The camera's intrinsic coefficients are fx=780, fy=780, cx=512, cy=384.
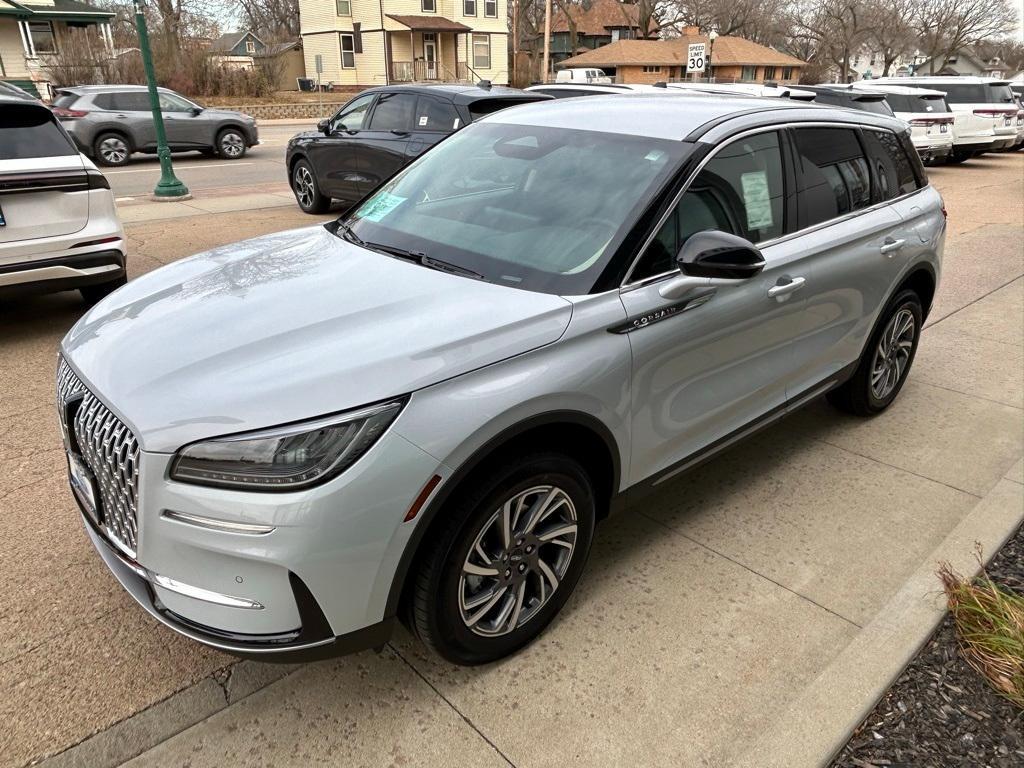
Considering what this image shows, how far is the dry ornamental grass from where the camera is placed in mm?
2555

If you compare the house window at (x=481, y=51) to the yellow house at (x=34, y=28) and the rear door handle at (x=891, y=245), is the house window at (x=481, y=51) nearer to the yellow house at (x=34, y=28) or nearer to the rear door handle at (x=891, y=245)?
the yellow house at (x=34, y=28)

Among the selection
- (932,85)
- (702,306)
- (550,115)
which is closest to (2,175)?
(550,115)

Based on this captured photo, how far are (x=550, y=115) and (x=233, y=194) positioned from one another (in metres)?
10.4

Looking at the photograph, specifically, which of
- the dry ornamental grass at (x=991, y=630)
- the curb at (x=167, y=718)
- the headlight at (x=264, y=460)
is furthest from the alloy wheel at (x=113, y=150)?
the dry ornamental grass at (x=991, y=630)

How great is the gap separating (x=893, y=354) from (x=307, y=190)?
8.30m

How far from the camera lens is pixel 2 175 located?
4.93 m

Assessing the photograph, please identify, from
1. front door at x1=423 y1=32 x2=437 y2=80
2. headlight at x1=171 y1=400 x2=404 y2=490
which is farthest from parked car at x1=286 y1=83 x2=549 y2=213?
front door at x1=423 y1=32 x2=437 y2=80

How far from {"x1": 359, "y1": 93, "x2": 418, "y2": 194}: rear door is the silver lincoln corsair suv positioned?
5.47m

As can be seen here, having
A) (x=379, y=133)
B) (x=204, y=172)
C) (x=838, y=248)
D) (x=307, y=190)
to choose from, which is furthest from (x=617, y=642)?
(x=204, y=172)

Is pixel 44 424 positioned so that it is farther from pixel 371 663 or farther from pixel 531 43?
pixel 531 43

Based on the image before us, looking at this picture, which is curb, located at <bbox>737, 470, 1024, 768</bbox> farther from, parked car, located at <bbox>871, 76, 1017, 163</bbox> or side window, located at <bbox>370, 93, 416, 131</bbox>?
parked car, located at <bbox>871, 76, 1017, 163</bbox>

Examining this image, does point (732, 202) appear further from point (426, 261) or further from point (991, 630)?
point (991, 630)

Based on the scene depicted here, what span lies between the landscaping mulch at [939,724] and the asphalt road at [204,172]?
12315 millimetres

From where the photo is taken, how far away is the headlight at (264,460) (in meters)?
2.01
